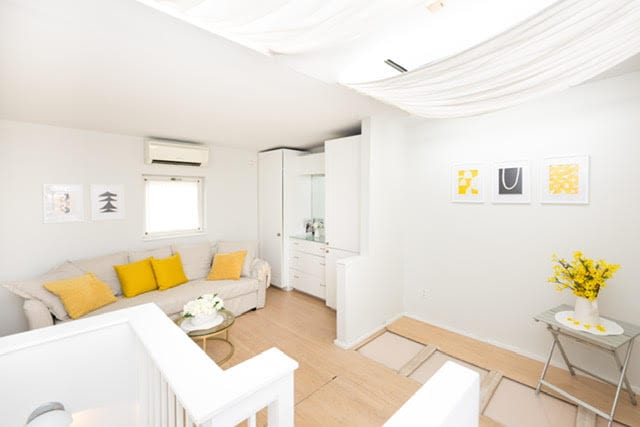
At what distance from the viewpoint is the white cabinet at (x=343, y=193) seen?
10.6 ft

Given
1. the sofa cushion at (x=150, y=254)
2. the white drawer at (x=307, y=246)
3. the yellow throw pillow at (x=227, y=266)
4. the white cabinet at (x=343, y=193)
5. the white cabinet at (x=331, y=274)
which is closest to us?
the white cabinet at (x=343, y=193)

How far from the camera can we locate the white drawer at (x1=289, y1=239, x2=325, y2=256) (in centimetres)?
396

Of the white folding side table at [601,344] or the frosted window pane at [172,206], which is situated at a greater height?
the frosted window pane at [172,206]

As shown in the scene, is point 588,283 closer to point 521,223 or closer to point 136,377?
point 521,223

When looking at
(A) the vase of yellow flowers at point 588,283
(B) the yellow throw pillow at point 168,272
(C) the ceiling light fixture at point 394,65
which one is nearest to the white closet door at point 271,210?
(B) the yellow throw pillow at point 168,272

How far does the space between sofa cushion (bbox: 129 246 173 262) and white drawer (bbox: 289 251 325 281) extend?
1.78m

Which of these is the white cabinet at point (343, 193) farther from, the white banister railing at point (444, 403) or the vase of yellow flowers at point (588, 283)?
the white banister railing at point (444, 403)

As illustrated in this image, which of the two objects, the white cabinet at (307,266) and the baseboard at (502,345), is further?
the white cabinet at (307,266)

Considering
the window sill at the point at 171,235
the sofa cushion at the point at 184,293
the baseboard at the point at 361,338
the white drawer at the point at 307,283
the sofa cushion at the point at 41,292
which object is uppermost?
the window sill at the point at 171,235

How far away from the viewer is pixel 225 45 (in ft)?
4.76

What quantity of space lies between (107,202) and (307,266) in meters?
2.75

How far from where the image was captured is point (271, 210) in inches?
180

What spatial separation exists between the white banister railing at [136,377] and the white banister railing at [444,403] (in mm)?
380

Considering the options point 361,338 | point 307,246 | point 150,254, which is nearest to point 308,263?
point 307,246
